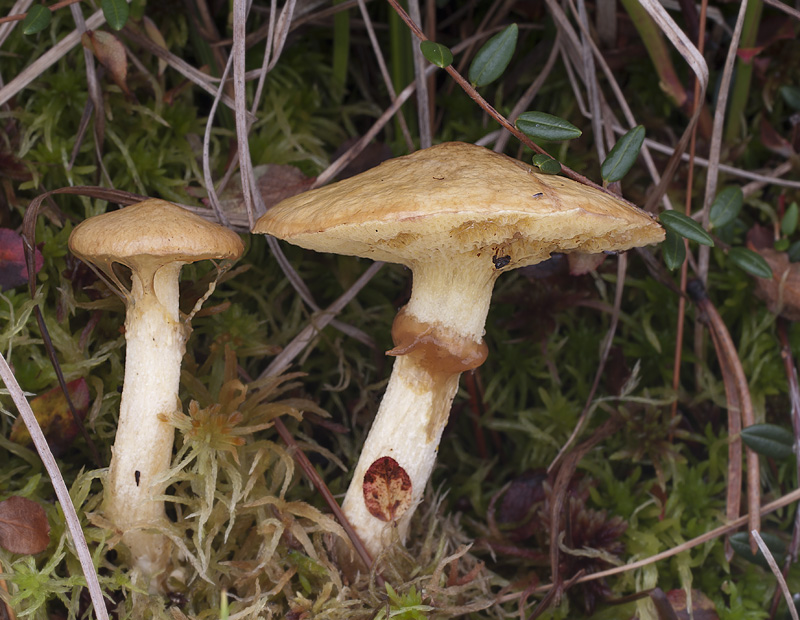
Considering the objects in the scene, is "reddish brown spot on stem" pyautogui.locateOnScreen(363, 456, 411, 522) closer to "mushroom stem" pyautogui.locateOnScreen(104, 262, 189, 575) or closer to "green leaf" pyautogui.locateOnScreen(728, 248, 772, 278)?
"mushroom stem" pyautogui.locateOnScreen(104, 262, 189, 575)

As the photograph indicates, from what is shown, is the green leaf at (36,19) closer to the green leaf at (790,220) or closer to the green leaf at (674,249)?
the green leaf at (674,249)

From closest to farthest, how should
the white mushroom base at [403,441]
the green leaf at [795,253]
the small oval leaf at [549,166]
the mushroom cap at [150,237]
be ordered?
the mushroom cap at [150,237], the small oval leaf at [549,166], the white mushroom base at [403,441], the green leaf at [795,253]

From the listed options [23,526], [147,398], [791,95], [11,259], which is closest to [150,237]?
[147,398]

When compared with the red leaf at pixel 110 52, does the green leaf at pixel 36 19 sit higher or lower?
higher

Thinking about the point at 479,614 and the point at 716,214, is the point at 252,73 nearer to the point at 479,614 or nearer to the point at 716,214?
the point at 716,214

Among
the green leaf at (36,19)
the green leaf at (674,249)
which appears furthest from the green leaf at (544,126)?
the green leaf at (36,19)

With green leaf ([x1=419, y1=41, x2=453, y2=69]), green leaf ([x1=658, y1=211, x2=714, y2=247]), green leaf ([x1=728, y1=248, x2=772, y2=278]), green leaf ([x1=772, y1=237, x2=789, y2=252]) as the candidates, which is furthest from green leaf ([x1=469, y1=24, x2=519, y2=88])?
green leaf ([x1=772, y1=237, x2=789, y2=252])
